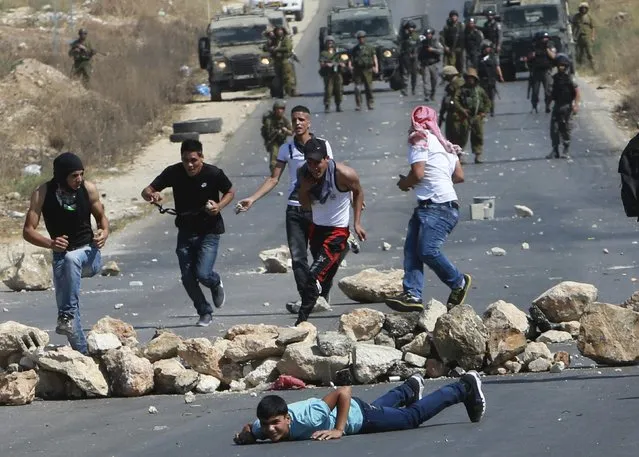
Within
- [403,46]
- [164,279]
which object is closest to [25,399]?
[164,279]

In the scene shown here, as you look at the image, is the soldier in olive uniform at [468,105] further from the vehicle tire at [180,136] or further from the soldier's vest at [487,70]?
the vehicle tire at [180,136]

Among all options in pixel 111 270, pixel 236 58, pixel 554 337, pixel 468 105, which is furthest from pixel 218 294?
pixel 236 58

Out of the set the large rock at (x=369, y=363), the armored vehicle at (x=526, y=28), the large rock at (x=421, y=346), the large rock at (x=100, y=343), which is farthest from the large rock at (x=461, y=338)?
the armored vehicle at (x=526, y=28)

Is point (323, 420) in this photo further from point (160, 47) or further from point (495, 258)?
point (160, 47)

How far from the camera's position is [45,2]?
57.6m

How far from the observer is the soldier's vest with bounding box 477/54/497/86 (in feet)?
107

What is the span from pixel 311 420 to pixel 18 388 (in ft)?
8.90

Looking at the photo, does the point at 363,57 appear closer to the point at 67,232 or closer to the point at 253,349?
the point at 67,232

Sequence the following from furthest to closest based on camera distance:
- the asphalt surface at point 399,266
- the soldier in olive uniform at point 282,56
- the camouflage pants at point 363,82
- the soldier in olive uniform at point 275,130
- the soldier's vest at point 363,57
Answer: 1. the soldier in olive uniform at point 282,56
2. the camouflage pants at point 363,82
3. the soldier's vest at point 363,57
4. the soldier in olive uniform at point 275,130
5. the asphalt surface at point 399,266

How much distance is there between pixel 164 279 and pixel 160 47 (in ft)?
92.1

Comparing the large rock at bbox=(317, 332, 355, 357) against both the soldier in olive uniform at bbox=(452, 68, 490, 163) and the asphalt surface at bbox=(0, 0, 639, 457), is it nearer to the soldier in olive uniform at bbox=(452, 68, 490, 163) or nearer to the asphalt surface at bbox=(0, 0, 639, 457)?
the asphalt surface at bbox=(0, 0, 639, 457)

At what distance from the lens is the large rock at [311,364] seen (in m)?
10.1

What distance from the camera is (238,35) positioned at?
39500 millimetres

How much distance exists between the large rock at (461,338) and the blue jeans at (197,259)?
279cm
